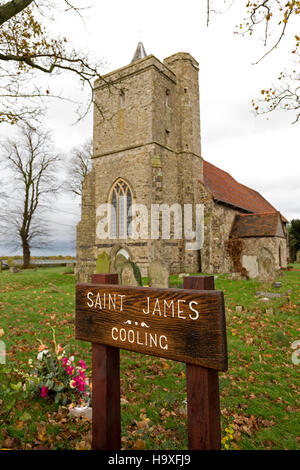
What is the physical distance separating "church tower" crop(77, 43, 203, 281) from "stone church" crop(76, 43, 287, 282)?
0.18ft

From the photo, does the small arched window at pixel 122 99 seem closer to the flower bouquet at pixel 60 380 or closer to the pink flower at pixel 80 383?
the flower bouquet at pixel 60 380

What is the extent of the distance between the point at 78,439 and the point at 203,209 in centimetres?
1589

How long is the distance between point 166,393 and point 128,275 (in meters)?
5.06

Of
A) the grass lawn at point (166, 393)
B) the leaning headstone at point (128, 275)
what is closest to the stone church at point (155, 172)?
the leaning headstone at point (128, 275)

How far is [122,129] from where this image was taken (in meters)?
16.7

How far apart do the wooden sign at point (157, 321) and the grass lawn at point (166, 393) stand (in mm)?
873

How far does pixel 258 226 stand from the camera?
19578 millimetres

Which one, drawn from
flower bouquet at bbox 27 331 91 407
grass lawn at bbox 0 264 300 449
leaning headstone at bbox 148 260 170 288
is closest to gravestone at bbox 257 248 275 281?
grass lawn at bbox 0 264 300 449

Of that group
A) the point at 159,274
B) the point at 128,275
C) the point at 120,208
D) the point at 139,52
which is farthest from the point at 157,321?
the point at 139,52

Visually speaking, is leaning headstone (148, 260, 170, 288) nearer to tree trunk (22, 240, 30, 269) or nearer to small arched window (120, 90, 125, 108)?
small arched window (120, 90, 125, 108)

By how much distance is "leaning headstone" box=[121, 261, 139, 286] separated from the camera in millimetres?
8500

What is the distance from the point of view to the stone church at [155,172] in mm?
15586
